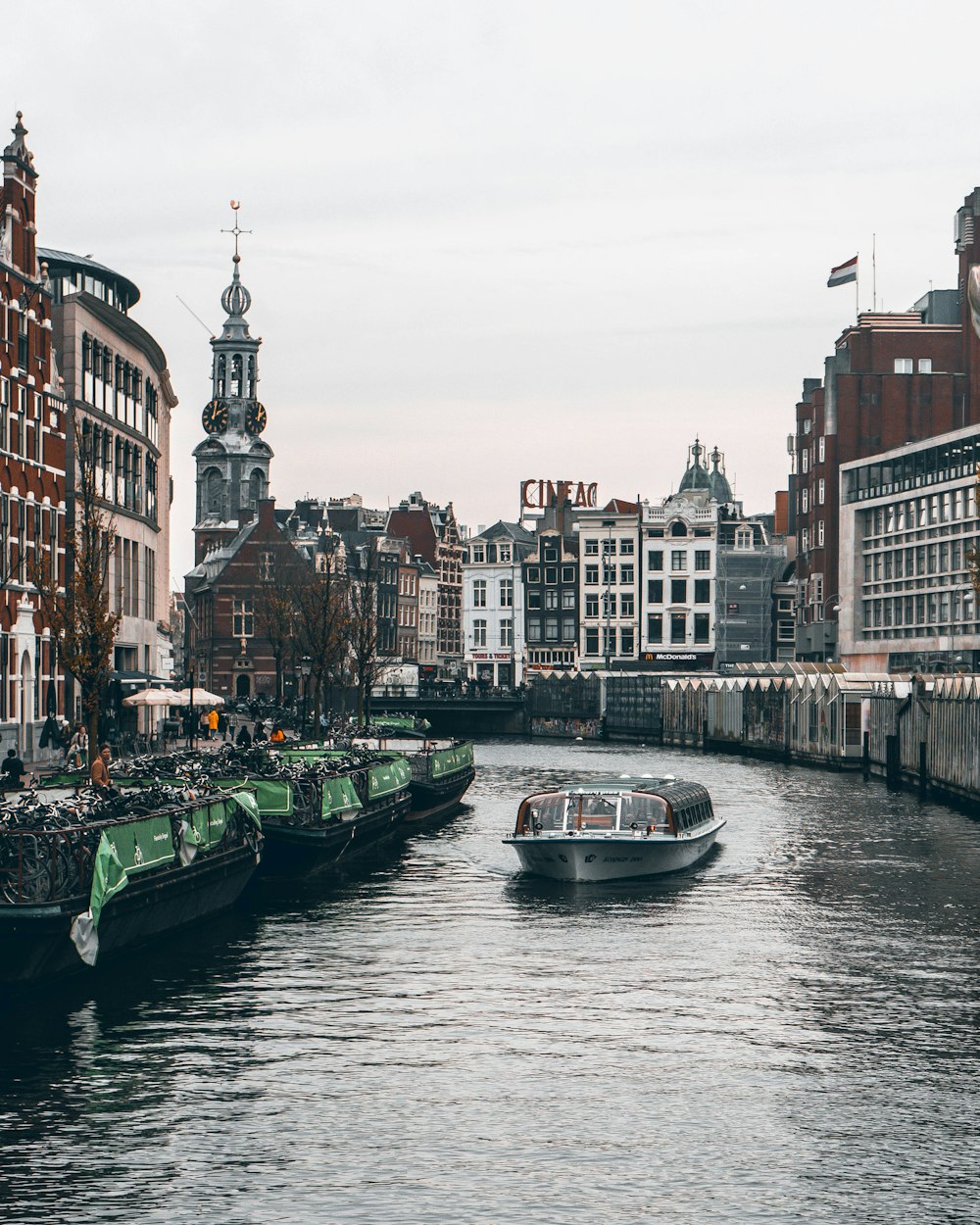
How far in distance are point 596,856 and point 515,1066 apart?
69.2 feet

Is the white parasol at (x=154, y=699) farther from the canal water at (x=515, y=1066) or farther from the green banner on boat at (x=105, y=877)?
the green banner on boat at (x=105, y=877)

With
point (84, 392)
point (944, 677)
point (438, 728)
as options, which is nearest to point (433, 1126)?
point (944, 677)

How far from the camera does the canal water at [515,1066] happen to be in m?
21.2

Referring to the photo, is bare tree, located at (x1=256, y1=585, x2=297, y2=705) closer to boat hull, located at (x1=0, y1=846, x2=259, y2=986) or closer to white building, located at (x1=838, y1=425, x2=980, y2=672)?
white building, located at (x1=838, y1=425, x2=980, y2=672)

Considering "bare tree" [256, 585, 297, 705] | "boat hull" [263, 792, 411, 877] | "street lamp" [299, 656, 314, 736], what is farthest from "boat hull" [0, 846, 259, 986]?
"bare tree" [256, 585, 297, 705]

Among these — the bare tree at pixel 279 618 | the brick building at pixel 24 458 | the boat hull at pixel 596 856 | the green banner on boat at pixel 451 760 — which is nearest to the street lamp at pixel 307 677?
the bare tree at pixel 279 618

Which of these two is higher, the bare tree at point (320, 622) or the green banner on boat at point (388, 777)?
the bare tree at point (320, 622)

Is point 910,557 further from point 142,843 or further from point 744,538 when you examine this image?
point 142,843

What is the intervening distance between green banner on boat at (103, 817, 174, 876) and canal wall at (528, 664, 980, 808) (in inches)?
1676

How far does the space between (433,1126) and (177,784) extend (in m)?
21.6

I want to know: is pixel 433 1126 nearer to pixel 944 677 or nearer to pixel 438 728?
pixel 944 677

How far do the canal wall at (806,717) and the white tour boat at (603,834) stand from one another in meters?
25.3

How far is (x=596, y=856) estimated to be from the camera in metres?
48.0

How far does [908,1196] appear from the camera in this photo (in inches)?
828
